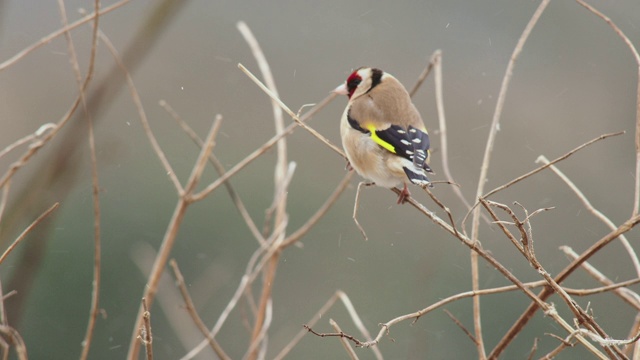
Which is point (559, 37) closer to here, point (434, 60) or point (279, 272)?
point (279, 272)

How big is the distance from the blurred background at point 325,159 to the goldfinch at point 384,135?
3.21m

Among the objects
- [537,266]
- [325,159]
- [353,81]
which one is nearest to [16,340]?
[537,266]

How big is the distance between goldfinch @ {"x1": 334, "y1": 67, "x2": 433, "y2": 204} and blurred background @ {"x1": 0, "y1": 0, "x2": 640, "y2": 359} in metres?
3.21

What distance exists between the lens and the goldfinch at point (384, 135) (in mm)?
3201

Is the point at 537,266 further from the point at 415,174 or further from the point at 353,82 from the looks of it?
the point at 353,82

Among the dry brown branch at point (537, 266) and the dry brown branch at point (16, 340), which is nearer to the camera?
the dry brown branch at point (537, 266)

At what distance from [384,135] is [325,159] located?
6280 millimetres

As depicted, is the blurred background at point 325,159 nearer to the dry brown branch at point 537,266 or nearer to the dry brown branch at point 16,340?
the dry brown branch at point 16,340

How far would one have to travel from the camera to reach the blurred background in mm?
7824

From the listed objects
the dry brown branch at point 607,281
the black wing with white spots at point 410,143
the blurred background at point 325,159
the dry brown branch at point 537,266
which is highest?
the dry brown branch at point 537,266

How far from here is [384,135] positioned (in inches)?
132

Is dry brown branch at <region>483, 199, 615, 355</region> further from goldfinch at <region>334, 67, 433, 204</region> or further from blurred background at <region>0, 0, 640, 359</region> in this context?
blurred background at <region>0, 0, 640, 359</region>

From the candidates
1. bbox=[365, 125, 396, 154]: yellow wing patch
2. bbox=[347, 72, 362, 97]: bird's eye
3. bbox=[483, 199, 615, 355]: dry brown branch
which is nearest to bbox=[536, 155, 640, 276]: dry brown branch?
bbox=[483, 199, 615, 355]: dry brown branch

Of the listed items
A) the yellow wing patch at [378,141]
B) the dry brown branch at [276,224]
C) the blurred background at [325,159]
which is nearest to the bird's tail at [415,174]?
the yellow wing patch at [378,141]
